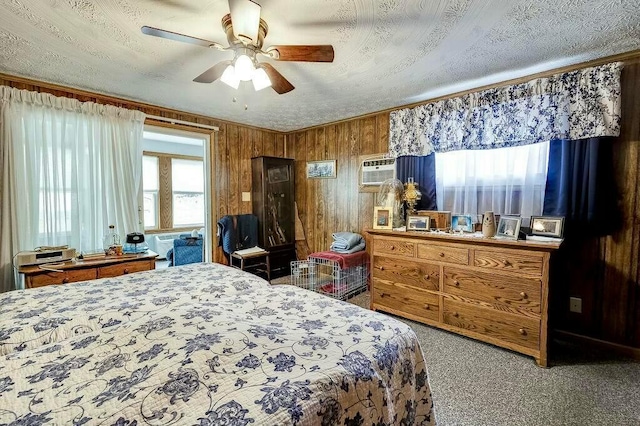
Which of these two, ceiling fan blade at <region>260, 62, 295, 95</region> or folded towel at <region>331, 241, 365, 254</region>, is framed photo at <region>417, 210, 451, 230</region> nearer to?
folded towel at <region>331, 241, 365, 254</region>

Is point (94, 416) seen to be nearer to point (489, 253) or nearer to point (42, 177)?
point (489, 253)

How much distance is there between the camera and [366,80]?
2.70 metres

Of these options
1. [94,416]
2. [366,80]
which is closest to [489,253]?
[366,80]

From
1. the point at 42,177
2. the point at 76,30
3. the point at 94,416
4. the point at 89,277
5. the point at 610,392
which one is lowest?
the point at 610,392

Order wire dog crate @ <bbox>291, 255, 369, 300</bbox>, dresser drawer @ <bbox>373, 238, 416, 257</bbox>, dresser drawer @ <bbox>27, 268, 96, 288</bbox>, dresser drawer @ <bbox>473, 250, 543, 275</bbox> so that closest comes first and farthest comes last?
dresser drawer @ <bbox>473, 250, 543, 275</bbox>, dresser drawer @ <bbox>27, 268, 96, 288</bbox>, dresser drawer @ <bbox>373, 238, 416, 257</bbox>, wire dog crate @ <bbox>291, 255, 369, 300</bbox>

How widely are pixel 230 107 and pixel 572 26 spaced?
3.13m

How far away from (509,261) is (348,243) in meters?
1.81

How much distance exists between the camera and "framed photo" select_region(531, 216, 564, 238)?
7.52ft

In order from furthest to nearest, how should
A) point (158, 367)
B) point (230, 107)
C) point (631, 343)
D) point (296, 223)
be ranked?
point (296, 223) < point (230, 107) < point (631, 343) < point (158, 367)

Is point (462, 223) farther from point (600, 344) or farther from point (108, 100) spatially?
point (108, 100)

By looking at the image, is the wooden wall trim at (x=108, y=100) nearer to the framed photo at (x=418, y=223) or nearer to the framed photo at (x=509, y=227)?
the framed photo at (x=418, y=223)

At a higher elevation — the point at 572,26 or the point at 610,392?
the point at 572,26

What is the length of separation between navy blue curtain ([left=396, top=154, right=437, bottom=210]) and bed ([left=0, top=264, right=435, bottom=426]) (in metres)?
2.06

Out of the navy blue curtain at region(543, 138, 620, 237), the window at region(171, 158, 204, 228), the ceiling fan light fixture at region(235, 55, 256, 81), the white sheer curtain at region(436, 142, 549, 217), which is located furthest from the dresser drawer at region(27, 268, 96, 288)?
the navy blue curtain at region(543, 138, 620, 237)
